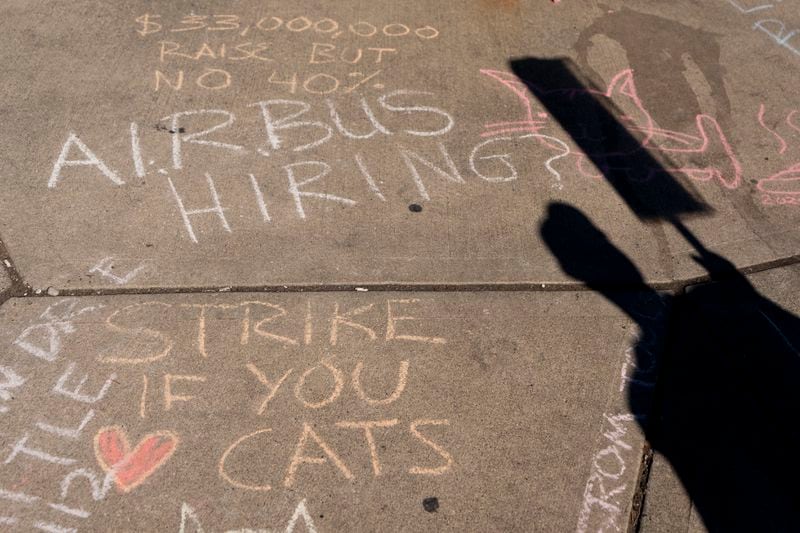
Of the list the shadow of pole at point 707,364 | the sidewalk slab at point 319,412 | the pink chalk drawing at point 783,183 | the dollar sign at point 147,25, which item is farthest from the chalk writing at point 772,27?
the dollar sign at point 147,25

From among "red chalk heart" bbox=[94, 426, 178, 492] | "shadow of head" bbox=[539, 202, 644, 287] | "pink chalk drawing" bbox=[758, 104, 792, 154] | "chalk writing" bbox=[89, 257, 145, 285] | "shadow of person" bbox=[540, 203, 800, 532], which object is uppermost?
"chalk writing" bbox=[89, 257, 145, 285]

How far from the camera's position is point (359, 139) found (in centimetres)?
521

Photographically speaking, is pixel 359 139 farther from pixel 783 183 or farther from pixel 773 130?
pixel 773 130

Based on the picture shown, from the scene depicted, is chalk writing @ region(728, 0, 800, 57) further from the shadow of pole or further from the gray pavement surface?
the shadow of pole

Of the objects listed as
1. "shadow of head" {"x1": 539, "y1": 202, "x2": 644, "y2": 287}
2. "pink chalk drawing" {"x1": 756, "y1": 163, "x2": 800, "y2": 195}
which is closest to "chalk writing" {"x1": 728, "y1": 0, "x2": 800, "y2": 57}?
"pink chalk drawing" {"x1": 756, "y1": 163, "x2": 800, "y2": 195}

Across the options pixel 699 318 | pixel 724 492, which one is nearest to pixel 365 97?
pixel 699 318

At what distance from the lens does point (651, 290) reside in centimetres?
432

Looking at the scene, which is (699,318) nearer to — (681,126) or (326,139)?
(681,126)

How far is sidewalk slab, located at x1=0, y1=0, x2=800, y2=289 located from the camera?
14.5ft

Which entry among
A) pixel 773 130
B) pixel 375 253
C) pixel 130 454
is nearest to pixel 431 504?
pixel 130 454

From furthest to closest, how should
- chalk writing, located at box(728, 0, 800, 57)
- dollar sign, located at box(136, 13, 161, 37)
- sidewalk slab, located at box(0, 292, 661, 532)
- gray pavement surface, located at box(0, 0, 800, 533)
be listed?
chalk writing, located at box(728, 0, 800, 57) < dollar sign, located at box(136, 13, 161, 37) < gray pavement surface, located at box(0, 0, 800, 533) < sidewalk slab, located at box(0, 292, 661, 532)

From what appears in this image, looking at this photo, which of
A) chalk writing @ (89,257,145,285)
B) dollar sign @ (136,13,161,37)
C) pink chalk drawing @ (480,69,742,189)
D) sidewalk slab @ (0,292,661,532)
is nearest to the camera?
sidewalk slab @ (0,292,661,532)

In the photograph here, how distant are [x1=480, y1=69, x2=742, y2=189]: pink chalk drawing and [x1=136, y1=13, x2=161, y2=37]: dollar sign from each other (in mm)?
2738

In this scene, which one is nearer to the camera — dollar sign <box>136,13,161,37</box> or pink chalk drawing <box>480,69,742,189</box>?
pink chalk drawing <box>480,69,742,189</box>
